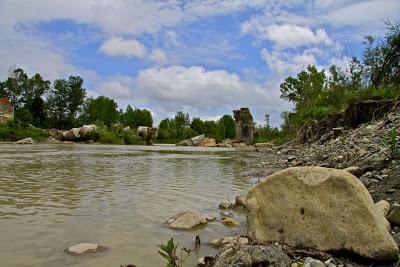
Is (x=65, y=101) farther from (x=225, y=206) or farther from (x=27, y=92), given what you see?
(x=225, y=206)

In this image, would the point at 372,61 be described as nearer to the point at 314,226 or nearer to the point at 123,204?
the point at 123,204

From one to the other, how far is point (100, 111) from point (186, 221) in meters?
102

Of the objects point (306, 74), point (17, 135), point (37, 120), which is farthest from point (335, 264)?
point (37, 120)

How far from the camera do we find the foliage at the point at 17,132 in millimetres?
60500

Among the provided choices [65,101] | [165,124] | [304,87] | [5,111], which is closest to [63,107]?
[65,101]

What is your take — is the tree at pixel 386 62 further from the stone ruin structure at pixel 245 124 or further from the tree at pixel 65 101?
the tree at pixel 65 101

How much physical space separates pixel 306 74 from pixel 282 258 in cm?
5462

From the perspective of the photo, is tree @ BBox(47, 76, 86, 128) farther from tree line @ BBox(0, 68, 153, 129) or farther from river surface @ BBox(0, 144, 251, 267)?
river surface @ BBox(0, 144, 251, 267)

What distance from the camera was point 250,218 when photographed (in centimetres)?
502

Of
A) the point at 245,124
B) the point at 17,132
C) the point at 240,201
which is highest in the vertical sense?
the point at 245,124

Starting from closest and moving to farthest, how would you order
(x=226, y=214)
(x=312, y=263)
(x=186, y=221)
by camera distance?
(x=312, y=263), (x=186, y=221), (x=226, y=214)

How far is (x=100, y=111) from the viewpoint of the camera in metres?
105

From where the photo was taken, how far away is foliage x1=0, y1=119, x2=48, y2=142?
60.5 meters

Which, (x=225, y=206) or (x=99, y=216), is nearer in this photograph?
(x=99, y=216)
